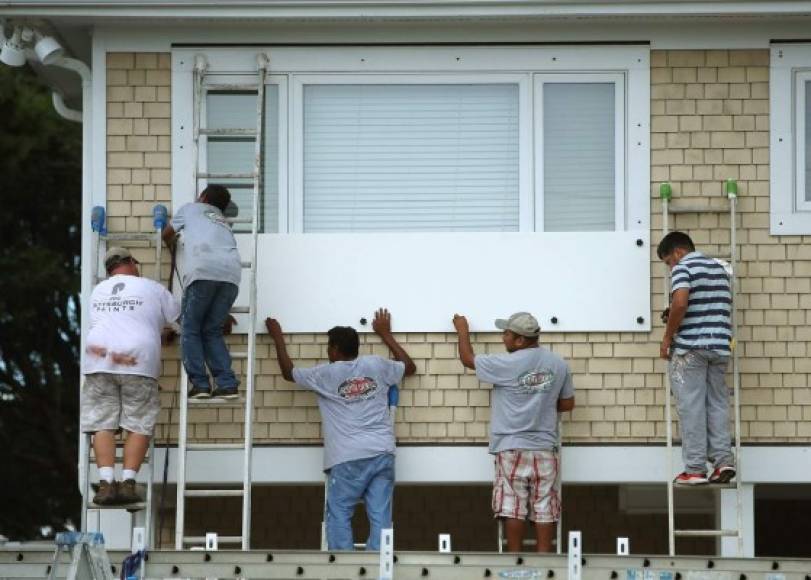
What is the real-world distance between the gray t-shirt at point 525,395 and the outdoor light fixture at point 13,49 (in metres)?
3.73

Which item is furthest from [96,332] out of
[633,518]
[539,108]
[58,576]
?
[633,518]

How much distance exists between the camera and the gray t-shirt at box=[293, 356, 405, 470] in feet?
41.9

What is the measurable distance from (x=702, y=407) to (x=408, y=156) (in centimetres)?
268

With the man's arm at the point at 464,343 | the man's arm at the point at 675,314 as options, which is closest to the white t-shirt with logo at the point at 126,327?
the man's arm at the point at 464,343

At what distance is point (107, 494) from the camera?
39.6 feet

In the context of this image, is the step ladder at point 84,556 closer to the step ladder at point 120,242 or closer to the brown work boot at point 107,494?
the brown work boot at point 107,494

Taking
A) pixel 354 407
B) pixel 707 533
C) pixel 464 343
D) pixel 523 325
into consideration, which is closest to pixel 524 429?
pixel 523 325

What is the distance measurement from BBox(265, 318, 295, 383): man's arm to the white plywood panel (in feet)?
0.28

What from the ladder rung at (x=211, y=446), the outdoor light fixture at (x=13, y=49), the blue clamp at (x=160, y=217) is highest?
the outdoor light fixture at (x=13, y=49)

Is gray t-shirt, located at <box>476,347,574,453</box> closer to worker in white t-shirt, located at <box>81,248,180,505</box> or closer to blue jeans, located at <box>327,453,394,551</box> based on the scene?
blue jeans, located at <box>327,453,394,551</box>

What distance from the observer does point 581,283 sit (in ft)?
43.7

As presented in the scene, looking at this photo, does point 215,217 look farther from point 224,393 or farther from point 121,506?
point 121,506

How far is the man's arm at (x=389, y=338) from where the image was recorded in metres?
13.2

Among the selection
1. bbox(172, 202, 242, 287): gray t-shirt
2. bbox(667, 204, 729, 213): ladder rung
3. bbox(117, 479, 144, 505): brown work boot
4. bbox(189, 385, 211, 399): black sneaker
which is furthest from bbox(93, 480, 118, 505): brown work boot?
bbox(667, 204, 729, 213): ladder rung
